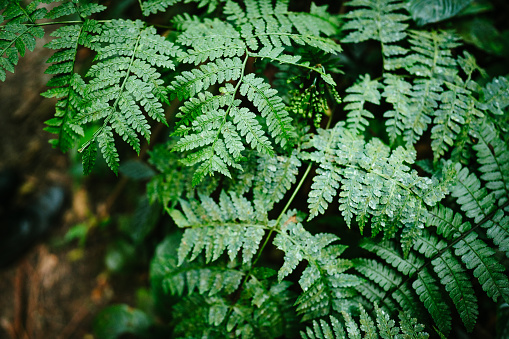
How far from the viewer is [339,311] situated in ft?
5.47

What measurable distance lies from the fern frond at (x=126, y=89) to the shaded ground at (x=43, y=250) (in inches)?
114

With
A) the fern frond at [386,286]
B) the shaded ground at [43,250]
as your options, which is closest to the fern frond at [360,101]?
the fern frond at [386,286]

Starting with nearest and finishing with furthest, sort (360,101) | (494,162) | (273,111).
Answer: (273,111) < (494,162) < (360,101)

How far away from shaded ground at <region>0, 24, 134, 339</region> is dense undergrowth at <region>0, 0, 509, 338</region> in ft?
8.47

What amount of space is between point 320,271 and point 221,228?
621 mm

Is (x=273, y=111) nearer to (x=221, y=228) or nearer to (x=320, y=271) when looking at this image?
(x=221, y=228)

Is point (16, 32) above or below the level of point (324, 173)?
above

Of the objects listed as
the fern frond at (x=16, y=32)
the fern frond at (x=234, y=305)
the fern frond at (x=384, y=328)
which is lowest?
the fern frond at (x=234, y=305)

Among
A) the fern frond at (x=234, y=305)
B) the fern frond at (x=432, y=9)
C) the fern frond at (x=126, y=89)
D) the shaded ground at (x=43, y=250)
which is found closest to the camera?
the fern frond at (x=126, y=89)

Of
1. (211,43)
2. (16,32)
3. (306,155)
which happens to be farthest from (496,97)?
(16,32)

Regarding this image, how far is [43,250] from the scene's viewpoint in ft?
13.9

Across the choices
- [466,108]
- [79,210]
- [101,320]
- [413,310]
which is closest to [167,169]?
[413,310]

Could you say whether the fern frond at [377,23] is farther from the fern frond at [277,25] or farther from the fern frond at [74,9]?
the fern frond at [74,9]

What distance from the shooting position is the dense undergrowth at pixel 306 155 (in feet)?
4.94
